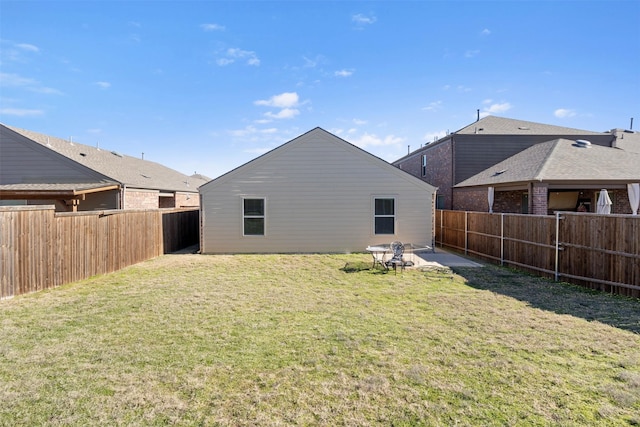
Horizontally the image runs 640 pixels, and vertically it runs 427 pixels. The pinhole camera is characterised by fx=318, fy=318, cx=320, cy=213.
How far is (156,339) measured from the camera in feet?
15.2

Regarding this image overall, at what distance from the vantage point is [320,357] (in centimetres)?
404

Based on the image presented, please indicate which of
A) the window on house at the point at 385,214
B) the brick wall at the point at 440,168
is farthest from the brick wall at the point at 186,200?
the brick wall at the point at 440,168

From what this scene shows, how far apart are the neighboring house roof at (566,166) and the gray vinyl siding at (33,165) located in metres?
18.7

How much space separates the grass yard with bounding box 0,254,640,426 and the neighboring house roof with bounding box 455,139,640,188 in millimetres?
7128

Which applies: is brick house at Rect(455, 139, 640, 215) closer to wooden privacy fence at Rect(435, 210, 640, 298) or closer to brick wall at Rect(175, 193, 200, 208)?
wooden privacy fence at Rect(435, 210, 640, 298)

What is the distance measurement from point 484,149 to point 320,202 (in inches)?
455

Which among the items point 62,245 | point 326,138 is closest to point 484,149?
point 326,138

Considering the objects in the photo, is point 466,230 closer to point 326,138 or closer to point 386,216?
point 386,216

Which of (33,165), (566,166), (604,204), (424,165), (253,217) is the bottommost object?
(253,217)

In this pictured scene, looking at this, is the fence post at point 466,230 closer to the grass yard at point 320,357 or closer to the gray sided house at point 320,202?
the gray sided house at point 320,202

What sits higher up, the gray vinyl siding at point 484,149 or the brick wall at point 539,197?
the gray vinyl siding at point 484,149

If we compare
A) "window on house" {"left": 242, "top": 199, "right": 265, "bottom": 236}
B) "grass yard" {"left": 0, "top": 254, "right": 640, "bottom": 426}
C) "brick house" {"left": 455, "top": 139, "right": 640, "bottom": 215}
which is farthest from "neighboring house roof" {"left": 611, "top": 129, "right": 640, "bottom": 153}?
"window on house" {"left": 242, "top": 199, "right": 265, "bottom": 236}

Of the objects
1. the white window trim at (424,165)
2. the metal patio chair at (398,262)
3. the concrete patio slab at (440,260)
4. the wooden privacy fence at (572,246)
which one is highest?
the white window trim at (424,165)

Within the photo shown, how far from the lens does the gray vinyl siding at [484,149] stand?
18.9 meters
